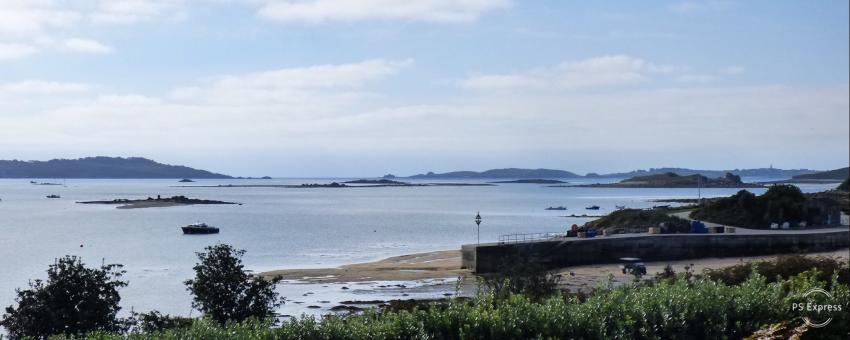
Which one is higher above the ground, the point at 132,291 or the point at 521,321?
the point at 521,321

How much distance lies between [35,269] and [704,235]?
Result: 41716 millimetres

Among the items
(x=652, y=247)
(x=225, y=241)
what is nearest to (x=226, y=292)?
(x=652, y=247)

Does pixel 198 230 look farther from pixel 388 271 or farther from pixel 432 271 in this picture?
pixel 432 271

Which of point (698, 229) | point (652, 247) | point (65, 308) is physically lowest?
point (652, 247)

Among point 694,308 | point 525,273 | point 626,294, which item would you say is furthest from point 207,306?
point 694,308

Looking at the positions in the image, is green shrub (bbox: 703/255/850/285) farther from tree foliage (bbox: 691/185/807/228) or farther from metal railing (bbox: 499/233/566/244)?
tree foliage (bbox: 691/185/807/228)

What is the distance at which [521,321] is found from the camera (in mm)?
12195

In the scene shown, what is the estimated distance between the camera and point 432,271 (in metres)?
50.2

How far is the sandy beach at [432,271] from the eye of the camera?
45.8m

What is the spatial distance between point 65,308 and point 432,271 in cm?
3012

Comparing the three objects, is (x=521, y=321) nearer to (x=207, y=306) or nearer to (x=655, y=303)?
(x=655, y=303)

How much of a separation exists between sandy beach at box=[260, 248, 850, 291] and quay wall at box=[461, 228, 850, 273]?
0.87 m

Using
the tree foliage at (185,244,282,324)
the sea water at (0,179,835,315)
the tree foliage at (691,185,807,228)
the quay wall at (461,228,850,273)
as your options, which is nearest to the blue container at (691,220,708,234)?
the quay wall at (461,228,850,273)

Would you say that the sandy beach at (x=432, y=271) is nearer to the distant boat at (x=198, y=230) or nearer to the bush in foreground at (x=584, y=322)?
the bush in foreground at (x=584, y=322)
